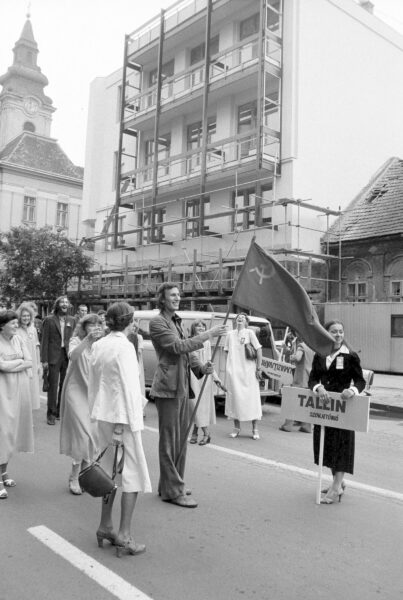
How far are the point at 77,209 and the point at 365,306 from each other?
30.2m

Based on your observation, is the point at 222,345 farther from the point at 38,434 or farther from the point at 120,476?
the point at 120,476

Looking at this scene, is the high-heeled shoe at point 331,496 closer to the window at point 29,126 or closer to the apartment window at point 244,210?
the apartment window at point 244,210

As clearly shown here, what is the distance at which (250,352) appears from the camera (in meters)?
8.48

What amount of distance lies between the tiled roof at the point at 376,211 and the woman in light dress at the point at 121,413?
17.1 metres

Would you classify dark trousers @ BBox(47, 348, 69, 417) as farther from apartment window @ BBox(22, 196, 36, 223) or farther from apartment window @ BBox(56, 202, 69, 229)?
apartment window @ BBox(56, 202, 69, 229)

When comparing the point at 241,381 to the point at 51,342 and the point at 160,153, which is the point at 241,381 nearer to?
the point at 51,342

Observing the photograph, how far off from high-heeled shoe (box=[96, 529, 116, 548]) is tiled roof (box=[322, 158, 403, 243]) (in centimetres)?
1750

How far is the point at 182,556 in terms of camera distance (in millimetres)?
3850

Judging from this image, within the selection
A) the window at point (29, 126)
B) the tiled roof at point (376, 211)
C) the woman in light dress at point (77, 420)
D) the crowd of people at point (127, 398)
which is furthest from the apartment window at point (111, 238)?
the window at point (29, 126)

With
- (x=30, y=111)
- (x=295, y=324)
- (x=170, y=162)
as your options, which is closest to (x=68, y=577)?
(x=295, y=324)

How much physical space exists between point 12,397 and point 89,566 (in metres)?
2.24

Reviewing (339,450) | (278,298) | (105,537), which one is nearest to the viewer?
(105,537)

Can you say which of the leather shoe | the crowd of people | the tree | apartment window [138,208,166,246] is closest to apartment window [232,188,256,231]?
apartment window [138,208,166,246]

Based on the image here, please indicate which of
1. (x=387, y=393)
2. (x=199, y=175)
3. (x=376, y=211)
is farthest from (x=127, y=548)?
(x=199, y=175)
